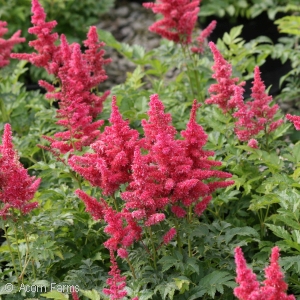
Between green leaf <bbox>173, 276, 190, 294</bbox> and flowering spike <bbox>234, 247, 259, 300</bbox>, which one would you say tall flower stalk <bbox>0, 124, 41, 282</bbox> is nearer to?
green leaf <bbox>173, 276, 190, 294</bbox>

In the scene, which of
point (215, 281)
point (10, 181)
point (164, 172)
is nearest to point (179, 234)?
point (215, 281)

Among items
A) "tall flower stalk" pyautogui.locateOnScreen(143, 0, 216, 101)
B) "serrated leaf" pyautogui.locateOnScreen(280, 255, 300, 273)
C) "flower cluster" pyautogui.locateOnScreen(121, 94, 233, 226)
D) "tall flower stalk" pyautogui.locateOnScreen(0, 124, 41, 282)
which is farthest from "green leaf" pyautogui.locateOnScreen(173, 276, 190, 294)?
"tall flower stalk" pyautogui.locateOnScreen(143, 0, 216, 101)

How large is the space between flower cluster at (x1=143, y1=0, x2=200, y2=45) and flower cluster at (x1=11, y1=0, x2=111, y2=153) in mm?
583

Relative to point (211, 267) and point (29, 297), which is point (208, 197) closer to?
point (211, 267)

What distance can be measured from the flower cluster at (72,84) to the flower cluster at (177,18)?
0.58 meters

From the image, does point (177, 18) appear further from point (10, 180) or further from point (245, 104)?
point (10, 180)

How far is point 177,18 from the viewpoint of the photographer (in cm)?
471

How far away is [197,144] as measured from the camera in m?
3.11

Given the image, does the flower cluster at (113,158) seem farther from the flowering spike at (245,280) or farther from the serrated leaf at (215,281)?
the flowering spike at (245,280)

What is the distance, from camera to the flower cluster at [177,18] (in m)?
4.64

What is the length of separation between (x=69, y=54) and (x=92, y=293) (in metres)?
1.74

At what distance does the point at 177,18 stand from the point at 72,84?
121 cm

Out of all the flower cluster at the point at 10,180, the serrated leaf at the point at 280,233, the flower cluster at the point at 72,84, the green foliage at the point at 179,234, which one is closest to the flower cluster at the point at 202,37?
the green foliage at the point at 179,234

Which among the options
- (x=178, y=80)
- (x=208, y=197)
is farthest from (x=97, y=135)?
(x=178, y=80)
